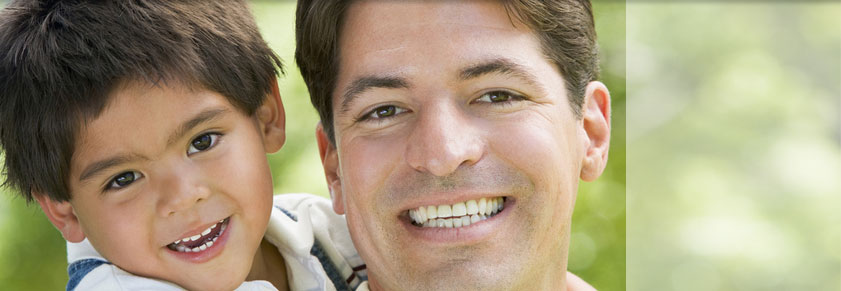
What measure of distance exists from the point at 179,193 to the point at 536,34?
31.0 inches

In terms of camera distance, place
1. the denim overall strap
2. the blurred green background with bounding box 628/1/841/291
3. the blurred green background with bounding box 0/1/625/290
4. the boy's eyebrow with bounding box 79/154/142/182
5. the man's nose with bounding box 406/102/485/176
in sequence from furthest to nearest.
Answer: the blurred green background with bounding box 628/1/841/291 → the blurred green background with bounding box 0/1/625/290 → the denim overall strap → the boy's eyebrow with bounding box 79/154/142/182 → the man's nose with bounding box 406/102/485/176

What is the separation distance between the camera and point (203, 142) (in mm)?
1818

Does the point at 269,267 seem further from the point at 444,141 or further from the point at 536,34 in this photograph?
the point at 536,34

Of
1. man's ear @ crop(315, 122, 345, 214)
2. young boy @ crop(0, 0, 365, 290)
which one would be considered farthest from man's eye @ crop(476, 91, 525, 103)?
young boy @ crop(0, 0, 365, 290)

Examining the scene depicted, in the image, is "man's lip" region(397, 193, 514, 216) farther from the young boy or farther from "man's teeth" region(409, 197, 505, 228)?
the young boy

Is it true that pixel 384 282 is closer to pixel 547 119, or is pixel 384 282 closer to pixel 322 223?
pixel 322 223

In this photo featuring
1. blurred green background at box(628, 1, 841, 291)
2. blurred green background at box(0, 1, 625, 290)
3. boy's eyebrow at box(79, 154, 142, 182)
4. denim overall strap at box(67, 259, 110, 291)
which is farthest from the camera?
blurred green background at box(628, 1, 841, 291)

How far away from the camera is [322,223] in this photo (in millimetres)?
2160

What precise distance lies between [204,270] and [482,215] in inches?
22.8

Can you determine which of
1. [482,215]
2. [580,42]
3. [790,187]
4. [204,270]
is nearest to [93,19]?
[204,270]

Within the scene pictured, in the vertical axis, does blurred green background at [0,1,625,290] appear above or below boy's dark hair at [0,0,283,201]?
below

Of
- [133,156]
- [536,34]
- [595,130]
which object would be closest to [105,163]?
[133,156]

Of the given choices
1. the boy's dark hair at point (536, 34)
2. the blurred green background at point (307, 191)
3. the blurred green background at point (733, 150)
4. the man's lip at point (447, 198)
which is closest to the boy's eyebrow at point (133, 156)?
the boy's dark hair at point (536, 34)

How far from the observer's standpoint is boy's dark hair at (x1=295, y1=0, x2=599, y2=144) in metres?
1.80
